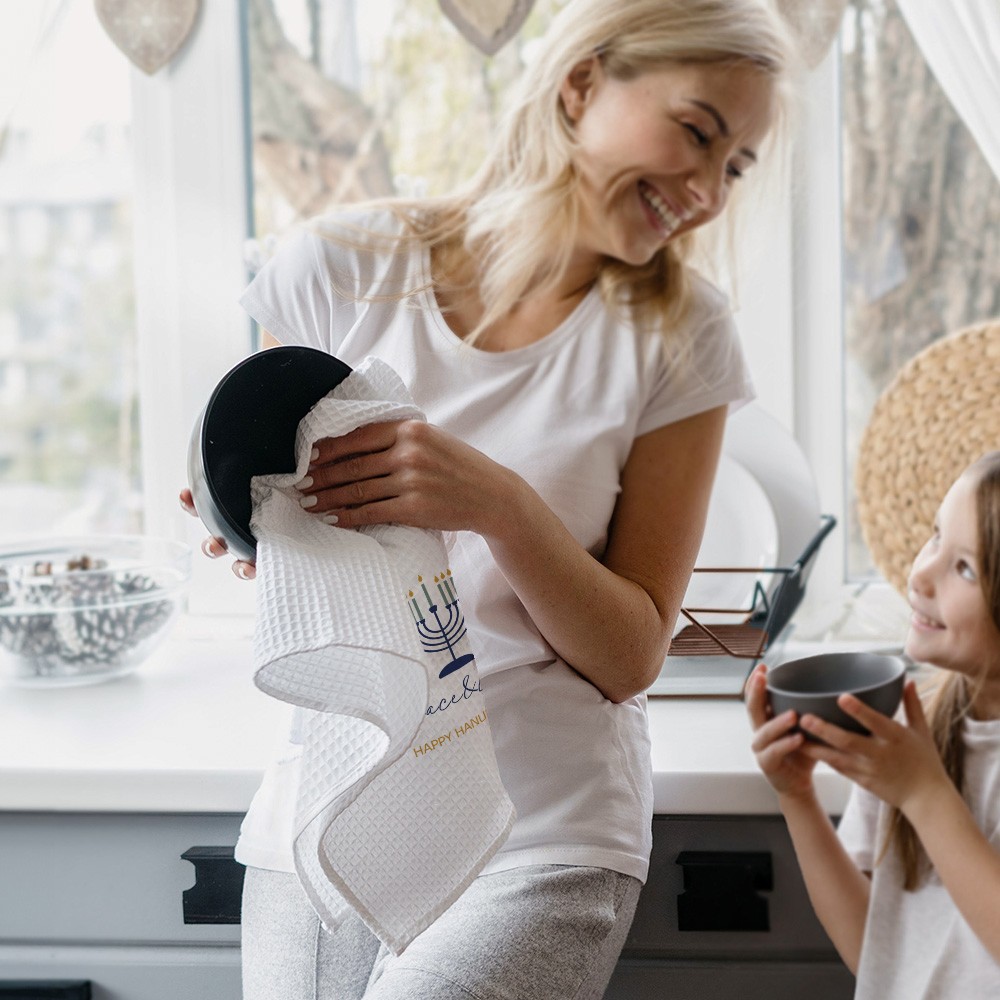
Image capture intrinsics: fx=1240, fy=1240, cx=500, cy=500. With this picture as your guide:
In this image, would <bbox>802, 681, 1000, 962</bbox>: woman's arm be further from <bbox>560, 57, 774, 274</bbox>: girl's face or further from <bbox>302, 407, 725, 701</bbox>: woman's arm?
<bbox>560, 57, 774, 274</bbox>: girl's face

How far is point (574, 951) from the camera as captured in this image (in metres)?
0.90

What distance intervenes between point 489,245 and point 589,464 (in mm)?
235

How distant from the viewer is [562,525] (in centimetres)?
95

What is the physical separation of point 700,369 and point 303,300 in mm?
356

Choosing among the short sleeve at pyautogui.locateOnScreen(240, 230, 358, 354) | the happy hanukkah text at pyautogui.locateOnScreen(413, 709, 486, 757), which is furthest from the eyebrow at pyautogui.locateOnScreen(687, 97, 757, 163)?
the happy hanukkah text at pyautogui.locateOnScreen(413, 709, 486, 757)

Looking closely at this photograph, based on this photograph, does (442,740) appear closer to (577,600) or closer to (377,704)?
(377,704)

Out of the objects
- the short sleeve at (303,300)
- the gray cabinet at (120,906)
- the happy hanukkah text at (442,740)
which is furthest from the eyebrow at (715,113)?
the gray cabinet at (120,906)

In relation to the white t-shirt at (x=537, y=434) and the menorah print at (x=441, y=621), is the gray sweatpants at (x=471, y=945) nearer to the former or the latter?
the white t-shirt at (x=537, y=434)

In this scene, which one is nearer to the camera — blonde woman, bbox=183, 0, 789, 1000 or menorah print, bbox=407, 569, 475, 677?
menorah print, bbox=407, 569, 475, 677

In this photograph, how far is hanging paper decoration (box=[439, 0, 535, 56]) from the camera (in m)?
1.56

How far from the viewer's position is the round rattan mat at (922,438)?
4.57ft

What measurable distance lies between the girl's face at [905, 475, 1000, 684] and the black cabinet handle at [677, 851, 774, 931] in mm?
239

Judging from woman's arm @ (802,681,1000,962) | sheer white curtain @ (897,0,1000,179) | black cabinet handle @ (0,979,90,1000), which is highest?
sheer white curtain @ (897,0,1000,179)

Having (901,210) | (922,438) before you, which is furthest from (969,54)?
(922,438)
